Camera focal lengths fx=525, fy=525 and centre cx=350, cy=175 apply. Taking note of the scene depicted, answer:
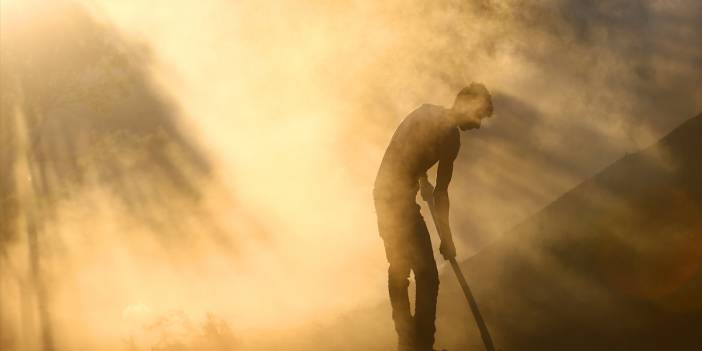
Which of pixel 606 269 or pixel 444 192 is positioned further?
pixel 606 269

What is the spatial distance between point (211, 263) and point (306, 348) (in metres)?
6.40

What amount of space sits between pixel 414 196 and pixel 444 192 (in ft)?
1.06

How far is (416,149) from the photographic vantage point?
11.2 feet

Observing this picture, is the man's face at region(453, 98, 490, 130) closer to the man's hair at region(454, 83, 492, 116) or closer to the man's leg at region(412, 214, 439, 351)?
the man's hair at region(454, 83, 492, 116)

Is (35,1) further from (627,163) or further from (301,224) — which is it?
(627,163)

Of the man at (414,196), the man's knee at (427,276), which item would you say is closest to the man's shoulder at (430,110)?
the man at (414,196)

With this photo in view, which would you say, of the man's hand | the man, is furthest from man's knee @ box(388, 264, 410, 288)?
the man's hand

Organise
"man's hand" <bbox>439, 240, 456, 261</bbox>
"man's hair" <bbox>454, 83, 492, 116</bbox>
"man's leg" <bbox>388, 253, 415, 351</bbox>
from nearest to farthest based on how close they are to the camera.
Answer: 1. "man's hair" <bbox>454, 83, 492, 116</bbox>
2. "man's leg" <bbox>388, 253, 415, 351</bbox>
3. "man's hand" <bbox>439, 240, 456, 261</bbox>

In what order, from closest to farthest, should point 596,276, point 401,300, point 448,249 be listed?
point 401,300 < point 448,249 < point 596,276

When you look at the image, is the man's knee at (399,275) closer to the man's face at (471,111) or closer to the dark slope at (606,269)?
the dark slope at (606,269)

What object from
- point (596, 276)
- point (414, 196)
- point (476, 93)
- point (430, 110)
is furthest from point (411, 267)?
point (596, 276)

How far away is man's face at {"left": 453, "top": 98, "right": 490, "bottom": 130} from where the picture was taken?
3318 millimetres

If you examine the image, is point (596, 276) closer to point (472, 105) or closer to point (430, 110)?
point (472, 105)

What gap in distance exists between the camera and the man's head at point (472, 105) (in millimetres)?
3312
